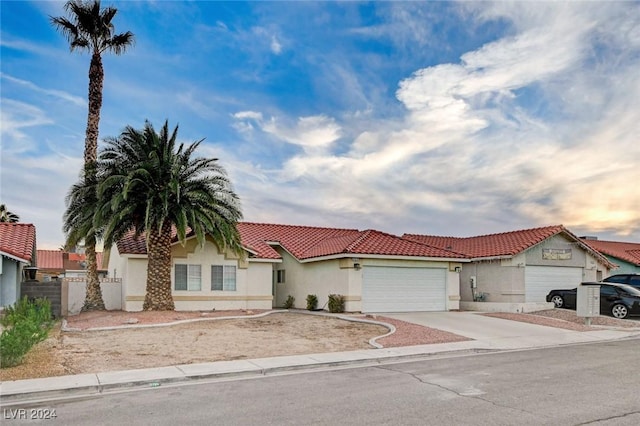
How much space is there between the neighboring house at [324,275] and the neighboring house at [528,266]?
240 cm

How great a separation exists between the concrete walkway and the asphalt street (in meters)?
0.54

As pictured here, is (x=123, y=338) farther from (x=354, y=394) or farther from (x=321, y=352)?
(x=354, y=394)

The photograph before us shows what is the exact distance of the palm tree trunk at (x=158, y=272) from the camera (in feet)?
76.0

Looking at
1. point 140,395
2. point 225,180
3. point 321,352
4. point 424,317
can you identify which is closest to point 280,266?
point 225,180

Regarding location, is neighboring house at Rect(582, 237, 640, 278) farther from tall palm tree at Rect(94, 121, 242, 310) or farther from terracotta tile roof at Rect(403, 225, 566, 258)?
tall palm tree at Rect(94, 121, 242, 310)

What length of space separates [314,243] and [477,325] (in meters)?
12.6

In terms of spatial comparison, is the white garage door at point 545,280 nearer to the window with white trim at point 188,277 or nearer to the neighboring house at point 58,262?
the window with white trim at point 188,277

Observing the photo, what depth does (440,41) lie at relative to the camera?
2064cm

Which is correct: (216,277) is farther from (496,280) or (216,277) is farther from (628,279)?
(628,279)

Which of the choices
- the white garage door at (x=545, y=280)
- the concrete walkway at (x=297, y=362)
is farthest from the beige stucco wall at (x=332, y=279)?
the concrete walkway at (x=297, y=362)

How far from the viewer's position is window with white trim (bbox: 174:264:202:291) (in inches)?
990

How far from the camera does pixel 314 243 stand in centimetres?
3086

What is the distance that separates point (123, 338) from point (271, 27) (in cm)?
1178

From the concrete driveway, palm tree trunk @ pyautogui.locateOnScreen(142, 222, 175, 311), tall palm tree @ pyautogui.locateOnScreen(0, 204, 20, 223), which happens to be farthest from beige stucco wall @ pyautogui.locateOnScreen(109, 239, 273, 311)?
tall palm tree @ pyautogui.locateOnScreen(0, 204, 20, 223)
